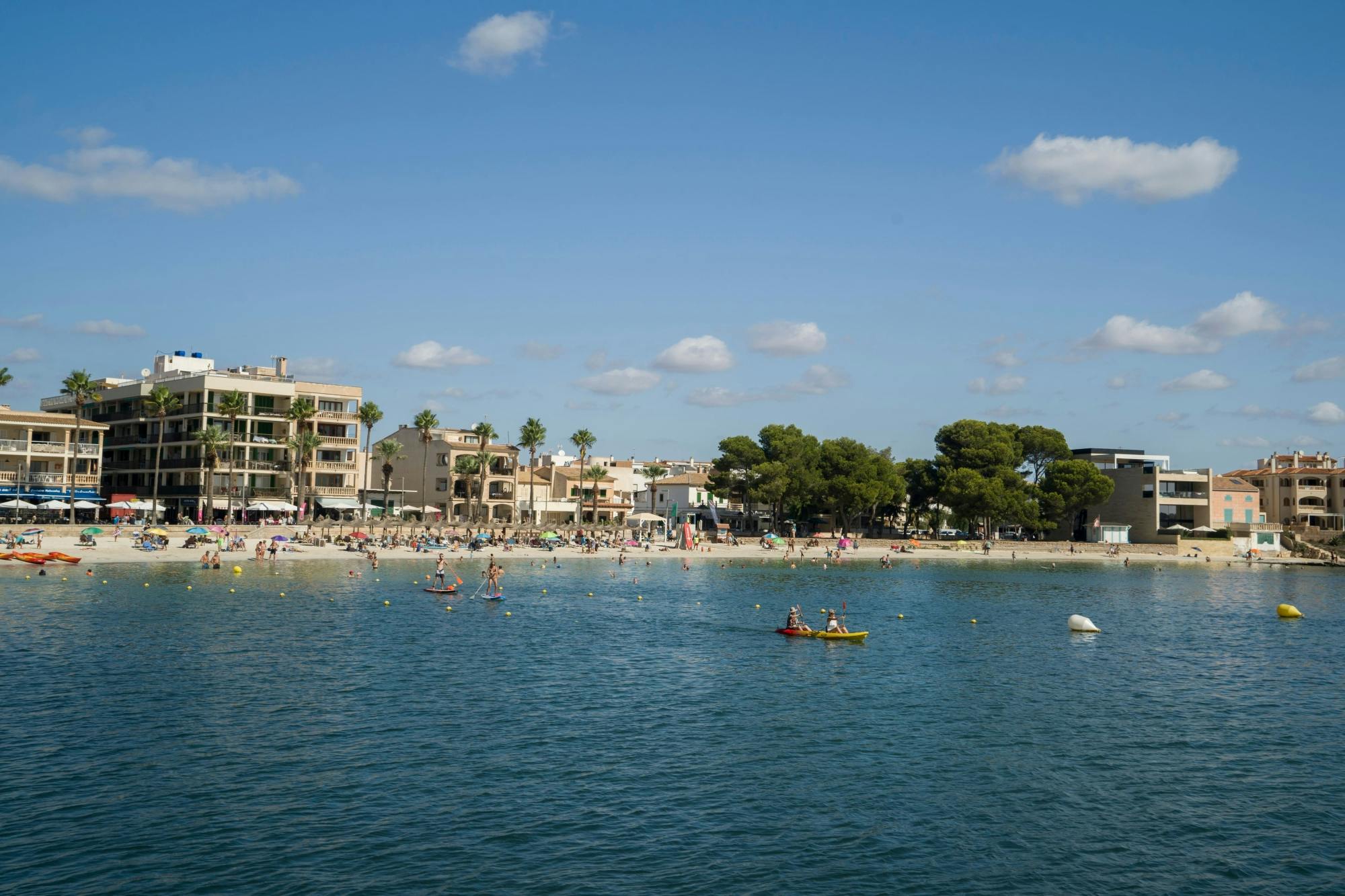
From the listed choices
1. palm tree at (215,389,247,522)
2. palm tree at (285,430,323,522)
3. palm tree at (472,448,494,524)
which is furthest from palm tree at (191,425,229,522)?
palm tree at (472,448,494,524)

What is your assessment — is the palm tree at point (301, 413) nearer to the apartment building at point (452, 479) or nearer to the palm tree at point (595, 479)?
the apartment building at point (452, 479)

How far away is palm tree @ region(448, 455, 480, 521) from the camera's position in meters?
115

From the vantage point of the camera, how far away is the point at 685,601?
219ft

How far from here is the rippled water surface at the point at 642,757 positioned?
19.8m

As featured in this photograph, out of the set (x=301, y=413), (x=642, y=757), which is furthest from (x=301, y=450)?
(x=642, y=757)

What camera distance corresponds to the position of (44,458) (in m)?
93.9

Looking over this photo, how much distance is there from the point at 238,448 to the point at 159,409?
25.9 feet

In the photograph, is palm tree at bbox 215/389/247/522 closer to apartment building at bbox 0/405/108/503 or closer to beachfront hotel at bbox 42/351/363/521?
beachfront hotel at bbox 42/351/363/521

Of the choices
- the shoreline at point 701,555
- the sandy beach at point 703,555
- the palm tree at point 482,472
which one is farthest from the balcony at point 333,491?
the shoreline at point 701,555

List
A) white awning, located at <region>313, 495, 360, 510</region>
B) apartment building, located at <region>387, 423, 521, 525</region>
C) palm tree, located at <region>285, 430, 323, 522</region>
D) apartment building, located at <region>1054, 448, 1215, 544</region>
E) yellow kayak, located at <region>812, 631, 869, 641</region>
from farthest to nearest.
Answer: apartment building, located at <region>1054, 448, 1215, 544</region>, apartment building, located at <region>387, 423, 521, 525</region>, white awning, located at <region>313, 495, 360, 510</region>, palm tree, located at <region>285, 430, 323, 522</region>, yellow kayak, located at <region>812, 631, 869, 641</region>

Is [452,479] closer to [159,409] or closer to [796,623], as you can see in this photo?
[159,409]

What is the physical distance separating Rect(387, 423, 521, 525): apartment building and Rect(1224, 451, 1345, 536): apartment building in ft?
359

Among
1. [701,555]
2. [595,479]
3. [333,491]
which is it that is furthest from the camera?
[595,479]

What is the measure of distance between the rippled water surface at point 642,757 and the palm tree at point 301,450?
44.9m
